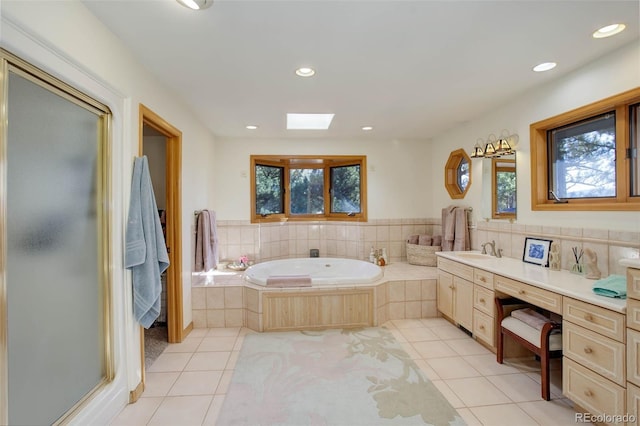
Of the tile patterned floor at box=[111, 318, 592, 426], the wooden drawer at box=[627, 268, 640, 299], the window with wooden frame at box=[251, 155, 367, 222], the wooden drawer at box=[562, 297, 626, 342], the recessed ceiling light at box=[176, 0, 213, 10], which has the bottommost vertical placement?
the tile patterned floor at box=[111, 318, 592, 426]

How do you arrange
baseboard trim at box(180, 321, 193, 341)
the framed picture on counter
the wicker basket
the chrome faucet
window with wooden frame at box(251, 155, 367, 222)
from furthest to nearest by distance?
window with wooden frame at box(251, 155, 367, 222)
the wicker basket
the chrome faucet
baseboard trim at box(180, 321, 193, 341)
the framed picture on counter

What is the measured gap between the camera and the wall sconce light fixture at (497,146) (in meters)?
2.78

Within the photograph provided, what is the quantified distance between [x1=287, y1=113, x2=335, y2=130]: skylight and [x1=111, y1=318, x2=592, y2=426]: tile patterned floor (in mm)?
2601

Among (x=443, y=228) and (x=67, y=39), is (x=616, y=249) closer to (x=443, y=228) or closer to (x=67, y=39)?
(x=443, y=228)

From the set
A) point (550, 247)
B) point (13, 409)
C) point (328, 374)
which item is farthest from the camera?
point (550, 247)

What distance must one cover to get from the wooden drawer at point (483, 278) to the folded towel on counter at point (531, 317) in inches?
10.5

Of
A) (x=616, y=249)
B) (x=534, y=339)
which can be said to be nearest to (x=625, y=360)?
(x=534, y=339)

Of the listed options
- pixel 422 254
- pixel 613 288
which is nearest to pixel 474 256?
pixel 422 254

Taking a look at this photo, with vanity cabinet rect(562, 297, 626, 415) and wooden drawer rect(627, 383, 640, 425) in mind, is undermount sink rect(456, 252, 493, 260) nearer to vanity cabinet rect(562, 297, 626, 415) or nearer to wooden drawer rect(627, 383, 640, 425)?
vanity cabinet rect(562, 297, 626, 415)

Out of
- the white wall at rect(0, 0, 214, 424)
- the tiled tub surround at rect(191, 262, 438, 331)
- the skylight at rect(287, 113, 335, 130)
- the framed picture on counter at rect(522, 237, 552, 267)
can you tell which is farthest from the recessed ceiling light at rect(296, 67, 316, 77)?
the framed picture on counter at rect(522, 237, 552, 267)

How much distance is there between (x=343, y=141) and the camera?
4.30 meters

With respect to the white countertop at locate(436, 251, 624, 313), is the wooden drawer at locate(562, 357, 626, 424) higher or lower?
lower

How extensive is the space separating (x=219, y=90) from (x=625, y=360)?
327 cm

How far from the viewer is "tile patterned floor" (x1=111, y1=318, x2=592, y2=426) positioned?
1.79 m
